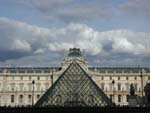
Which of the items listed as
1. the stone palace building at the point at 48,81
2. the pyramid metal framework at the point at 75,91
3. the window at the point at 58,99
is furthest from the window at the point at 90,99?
the stone palace building at the point at 48,81

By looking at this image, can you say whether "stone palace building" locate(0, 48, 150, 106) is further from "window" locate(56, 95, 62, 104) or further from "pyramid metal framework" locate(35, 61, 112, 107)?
"window" locate(56, 95, 62, 104)

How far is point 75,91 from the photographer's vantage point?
76125 mm

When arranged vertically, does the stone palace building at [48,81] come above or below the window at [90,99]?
above

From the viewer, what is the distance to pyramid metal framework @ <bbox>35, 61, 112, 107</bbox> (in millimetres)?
73006

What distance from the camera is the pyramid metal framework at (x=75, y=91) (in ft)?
240


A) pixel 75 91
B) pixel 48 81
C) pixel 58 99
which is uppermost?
pixel 48 81

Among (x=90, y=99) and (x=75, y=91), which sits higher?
(x=75, y=91)

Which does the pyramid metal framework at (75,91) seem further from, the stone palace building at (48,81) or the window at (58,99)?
the stone palace building at (48,81)

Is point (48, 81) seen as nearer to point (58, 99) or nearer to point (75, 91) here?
point (75, 91)

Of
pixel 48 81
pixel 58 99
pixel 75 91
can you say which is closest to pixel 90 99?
pixel 75 91

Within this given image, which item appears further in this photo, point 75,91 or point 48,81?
point 48,81

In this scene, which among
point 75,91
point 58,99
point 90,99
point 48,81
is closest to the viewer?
point 58,99

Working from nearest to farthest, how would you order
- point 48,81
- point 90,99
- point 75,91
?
Answer: point 90,99 < point 75,91 < point 48,81
